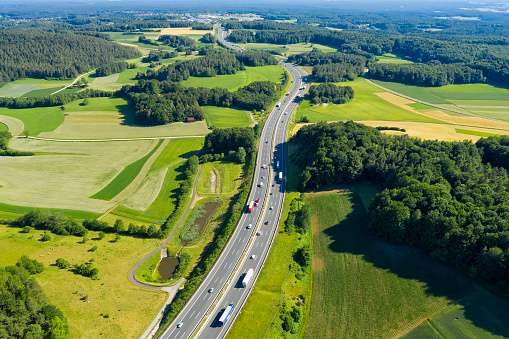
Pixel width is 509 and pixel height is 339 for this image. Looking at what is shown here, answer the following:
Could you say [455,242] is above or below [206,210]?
above

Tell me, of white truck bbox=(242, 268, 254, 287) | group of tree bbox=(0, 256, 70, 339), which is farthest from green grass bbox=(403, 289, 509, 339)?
group of tree bbox=(0, 256, 70, 339)

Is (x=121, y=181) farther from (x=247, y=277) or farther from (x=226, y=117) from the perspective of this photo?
(x=226, y=117)

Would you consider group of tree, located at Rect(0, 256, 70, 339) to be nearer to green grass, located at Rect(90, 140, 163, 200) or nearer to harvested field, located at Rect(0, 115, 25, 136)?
green grass, located at Rect(90, 140, 163, 200)

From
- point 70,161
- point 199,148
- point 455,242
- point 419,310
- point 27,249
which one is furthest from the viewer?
point 199,148

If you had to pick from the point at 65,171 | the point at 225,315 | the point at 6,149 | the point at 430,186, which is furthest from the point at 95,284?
the point at 6,149

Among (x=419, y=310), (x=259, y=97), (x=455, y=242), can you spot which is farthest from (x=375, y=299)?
(x=259, y=97)

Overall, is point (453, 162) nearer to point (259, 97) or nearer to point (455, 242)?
point (455, 242)
